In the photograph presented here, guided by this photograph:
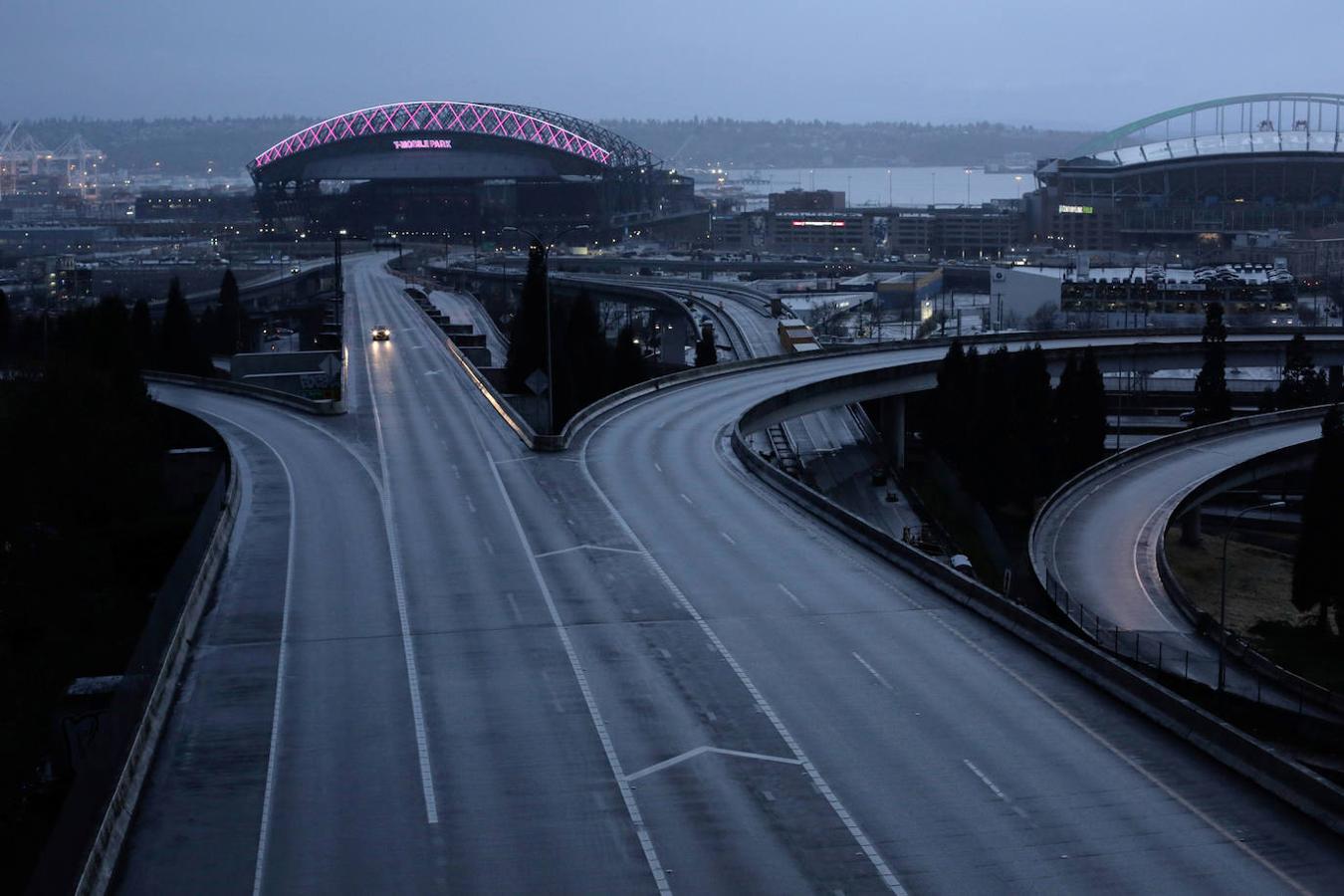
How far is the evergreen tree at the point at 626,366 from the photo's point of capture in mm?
47906

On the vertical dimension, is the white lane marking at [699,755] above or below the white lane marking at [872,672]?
below

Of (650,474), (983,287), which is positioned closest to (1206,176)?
(983,287)

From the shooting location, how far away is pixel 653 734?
608 inches

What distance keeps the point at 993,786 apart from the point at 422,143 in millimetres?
154176

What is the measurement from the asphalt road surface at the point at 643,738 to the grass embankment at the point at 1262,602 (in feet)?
28.6

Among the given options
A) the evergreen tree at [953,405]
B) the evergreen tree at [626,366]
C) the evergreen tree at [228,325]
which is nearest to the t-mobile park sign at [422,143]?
the evergreen tree at [228,325]

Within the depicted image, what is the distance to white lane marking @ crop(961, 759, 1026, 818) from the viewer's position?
44.6 ft

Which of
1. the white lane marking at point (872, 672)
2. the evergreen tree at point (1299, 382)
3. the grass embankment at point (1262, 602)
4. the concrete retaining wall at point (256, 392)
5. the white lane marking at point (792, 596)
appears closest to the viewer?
the white lane marking at point (872, 672)

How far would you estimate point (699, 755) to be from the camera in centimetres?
1489

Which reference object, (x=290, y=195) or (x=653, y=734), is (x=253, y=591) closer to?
(x=653, y=734)

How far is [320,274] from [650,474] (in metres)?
76.5

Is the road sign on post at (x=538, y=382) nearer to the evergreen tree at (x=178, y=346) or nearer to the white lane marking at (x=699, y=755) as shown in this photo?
the evergreen tree at (x=178, y=346)

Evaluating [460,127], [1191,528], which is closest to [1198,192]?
[460,127]

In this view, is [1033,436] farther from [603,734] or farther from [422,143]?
[422,143]
